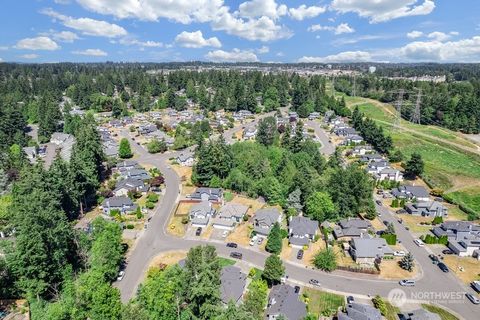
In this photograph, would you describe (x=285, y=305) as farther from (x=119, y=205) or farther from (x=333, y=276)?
(x=119, y=205)

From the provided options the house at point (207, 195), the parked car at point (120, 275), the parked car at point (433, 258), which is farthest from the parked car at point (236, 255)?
the parked car at point (433, 258)

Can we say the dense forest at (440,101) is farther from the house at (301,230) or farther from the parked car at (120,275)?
the parked car at (120,275)

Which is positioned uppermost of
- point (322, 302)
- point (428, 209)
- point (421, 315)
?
point (421, 315)

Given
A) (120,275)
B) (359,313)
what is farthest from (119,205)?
(359,313)

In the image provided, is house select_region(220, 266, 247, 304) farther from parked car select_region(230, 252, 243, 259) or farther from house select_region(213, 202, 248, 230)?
house select_region(213, 202, 248, 230)

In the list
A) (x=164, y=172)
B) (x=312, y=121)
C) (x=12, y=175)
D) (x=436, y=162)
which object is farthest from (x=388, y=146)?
(x=12, y=175)

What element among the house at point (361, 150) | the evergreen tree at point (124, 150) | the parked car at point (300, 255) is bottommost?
the parked car at point (300, 255)
